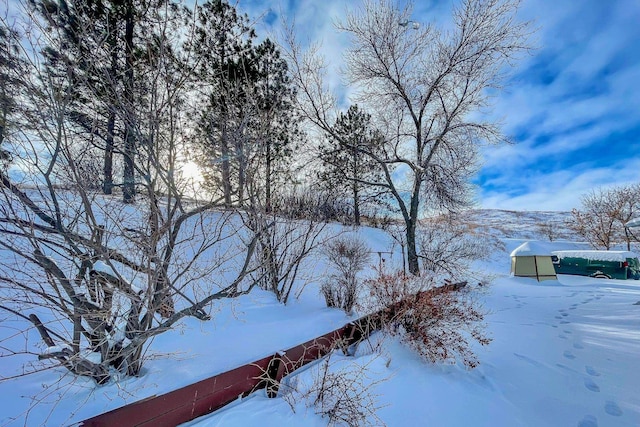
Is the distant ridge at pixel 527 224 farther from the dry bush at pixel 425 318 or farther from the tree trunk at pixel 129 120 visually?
the tree trunk at pixel 129 120

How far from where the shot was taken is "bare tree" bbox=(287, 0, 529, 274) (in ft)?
24.6

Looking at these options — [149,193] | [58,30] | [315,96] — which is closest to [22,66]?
[58,30]

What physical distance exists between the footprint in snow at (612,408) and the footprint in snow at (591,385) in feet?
0.69

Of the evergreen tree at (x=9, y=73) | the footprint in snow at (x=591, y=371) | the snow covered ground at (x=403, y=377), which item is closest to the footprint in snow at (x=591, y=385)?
the snow covered ground at (x=403, y=377)

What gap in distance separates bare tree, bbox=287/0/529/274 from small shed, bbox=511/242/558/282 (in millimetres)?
4361

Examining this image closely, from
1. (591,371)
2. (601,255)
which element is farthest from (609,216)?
(591,371)

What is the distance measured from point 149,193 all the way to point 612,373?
543 centimetres

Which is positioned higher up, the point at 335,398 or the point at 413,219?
the point at 413,219

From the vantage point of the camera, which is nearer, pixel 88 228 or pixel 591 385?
pixel 88 228

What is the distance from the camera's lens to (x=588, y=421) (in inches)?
97.3

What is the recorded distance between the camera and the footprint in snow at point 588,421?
243 centimetres

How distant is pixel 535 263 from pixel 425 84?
8062mm

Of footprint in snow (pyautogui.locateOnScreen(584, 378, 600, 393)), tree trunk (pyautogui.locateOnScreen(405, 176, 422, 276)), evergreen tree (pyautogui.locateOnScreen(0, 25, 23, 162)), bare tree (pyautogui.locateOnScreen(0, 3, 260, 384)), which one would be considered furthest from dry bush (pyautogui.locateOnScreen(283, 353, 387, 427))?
tree trunk (pyautogui.locateOnScreen(405, 176, 422, 276))

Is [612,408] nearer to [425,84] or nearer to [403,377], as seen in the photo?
[403,377]
